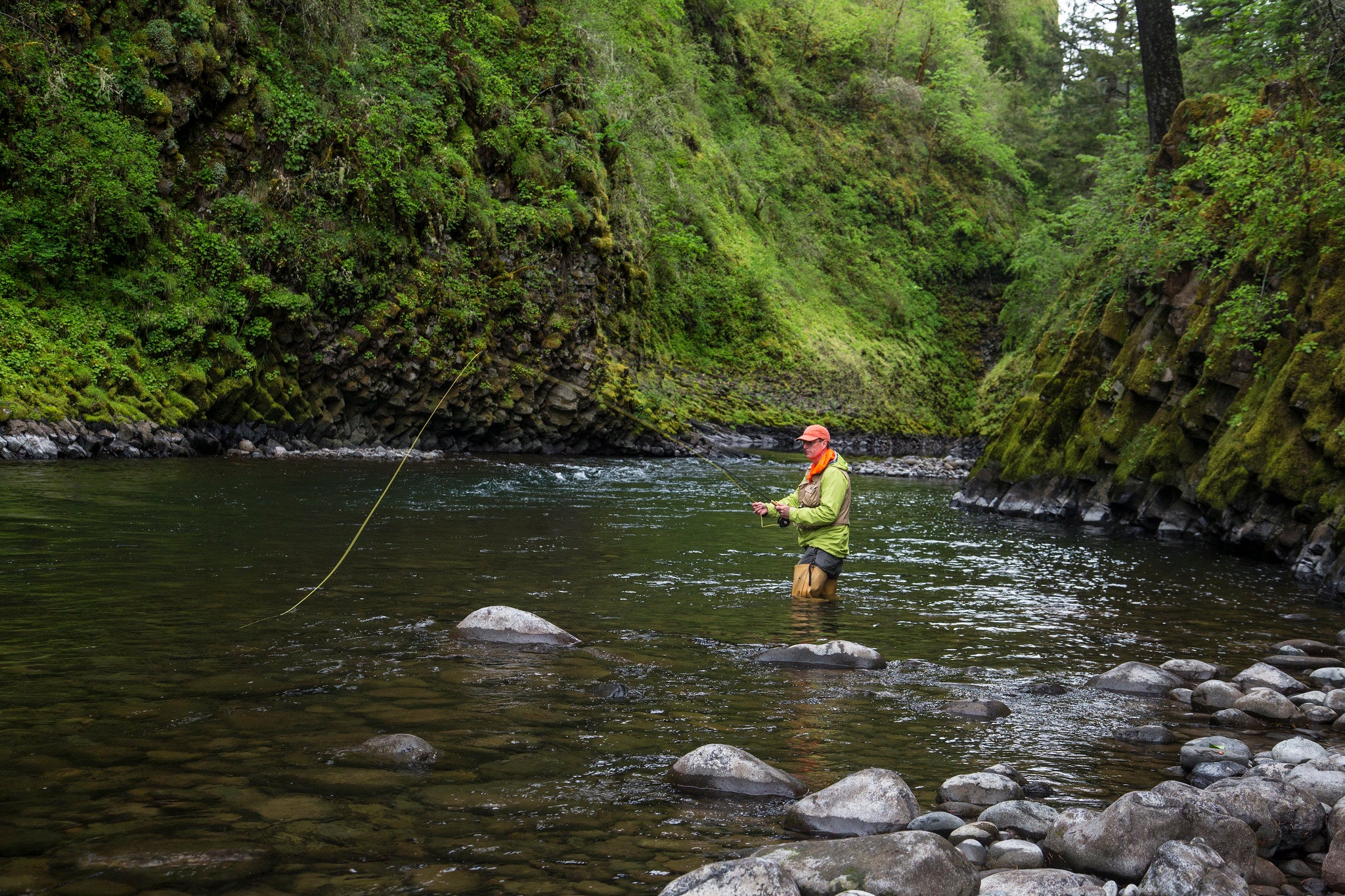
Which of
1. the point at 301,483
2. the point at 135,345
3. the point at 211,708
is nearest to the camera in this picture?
the point at 211,708

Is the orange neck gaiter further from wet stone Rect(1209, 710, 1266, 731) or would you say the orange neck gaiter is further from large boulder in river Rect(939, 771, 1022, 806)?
large boulder in river Rect(939, 771, 1022, 806)

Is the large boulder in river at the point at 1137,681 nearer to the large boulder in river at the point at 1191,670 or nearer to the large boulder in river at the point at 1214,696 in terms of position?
the large boulder in river at the point at 1191,670

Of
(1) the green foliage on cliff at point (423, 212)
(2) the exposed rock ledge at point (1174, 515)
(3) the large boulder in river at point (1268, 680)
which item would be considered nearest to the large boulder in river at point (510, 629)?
(3) the large boulder in river at point (1268, 680)

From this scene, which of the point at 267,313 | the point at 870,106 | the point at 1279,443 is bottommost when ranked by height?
the point at 1279,443

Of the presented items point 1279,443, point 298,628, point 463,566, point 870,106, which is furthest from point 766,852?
point 870,106

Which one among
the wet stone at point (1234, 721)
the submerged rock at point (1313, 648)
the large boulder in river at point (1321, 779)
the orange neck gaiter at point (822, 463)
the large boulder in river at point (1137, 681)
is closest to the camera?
the large boulder in river at point (1321, 779)

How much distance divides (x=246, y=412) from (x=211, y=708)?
627 inches

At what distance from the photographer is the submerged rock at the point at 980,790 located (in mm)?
3990

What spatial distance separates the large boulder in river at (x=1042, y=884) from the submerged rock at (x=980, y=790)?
810 millimetres

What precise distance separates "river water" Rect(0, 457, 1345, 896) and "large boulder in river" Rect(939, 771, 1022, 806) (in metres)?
0.12

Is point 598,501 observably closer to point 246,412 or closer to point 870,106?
point 246,412

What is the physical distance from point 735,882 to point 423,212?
21343 mm

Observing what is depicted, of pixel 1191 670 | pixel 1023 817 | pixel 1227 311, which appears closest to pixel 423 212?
pixel 1227 311

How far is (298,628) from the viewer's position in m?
6.40
